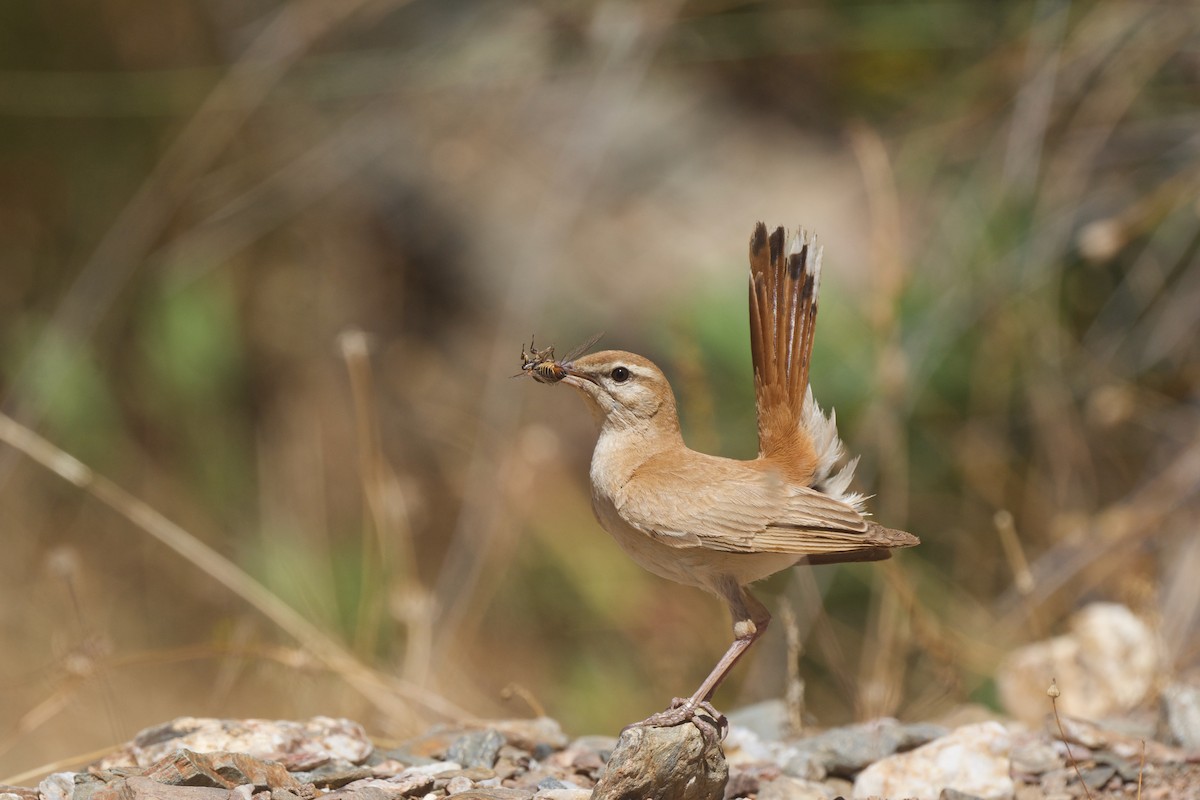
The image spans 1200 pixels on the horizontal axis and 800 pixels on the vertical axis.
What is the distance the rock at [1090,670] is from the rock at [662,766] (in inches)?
79.6

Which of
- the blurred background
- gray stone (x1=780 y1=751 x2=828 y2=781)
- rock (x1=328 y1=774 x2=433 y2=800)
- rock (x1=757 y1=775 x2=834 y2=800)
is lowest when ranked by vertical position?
rock (x1=757 y1=775 x2=834 y2=800)

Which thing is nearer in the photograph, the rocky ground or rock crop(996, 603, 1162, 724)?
the rocky ground

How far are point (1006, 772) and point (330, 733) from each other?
1.90 m

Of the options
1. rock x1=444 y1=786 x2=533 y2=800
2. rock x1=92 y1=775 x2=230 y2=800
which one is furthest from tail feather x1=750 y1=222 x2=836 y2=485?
rock x1=92 y1=775 x2=230 y2=800

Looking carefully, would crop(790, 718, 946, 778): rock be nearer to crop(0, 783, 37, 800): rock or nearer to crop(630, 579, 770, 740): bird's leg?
crop(630, 579, 770, 740): bird's leg

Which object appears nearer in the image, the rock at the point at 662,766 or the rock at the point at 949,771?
the rock at the point at 662,766

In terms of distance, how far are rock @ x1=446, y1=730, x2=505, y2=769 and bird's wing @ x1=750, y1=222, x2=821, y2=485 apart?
120 centimetres

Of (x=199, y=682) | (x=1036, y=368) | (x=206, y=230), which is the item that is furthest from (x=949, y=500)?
(x=206, y=230)

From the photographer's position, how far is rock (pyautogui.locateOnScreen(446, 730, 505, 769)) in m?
3.74

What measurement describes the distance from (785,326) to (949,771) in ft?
4.49

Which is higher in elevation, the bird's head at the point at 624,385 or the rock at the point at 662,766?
the bird's head at the point at 624,385

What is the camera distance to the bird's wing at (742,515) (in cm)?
374

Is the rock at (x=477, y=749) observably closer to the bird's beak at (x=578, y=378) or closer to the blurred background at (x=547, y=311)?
the bird's beak at (x=578, y=378)

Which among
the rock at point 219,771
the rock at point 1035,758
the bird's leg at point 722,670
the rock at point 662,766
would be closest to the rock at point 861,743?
the rock at point 1035,758
